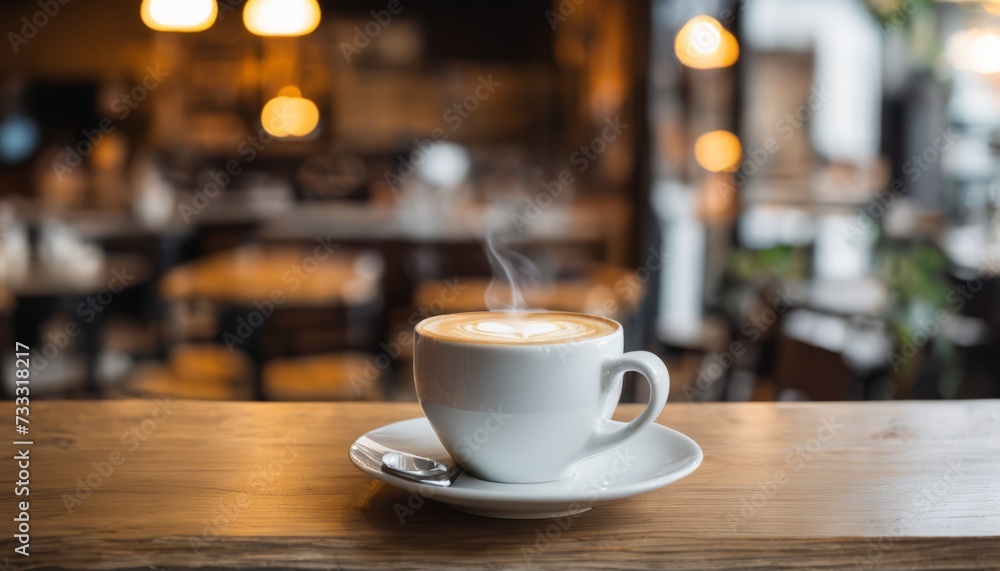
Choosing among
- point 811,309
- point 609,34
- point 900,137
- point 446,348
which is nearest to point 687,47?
point 900,137

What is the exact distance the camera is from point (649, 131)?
193 inches

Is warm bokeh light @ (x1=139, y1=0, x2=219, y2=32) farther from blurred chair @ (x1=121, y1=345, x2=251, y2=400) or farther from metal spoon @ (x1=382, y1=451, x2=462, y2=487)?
metal spoon @ (x1=382, y1=451, x2=462, y2=487)

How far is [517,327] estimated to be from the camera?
748 mm

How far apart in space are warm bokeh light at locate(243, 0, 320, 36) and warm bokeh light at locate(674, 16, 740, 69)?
2.03 metres

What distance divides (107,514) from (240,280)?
2.67 meters

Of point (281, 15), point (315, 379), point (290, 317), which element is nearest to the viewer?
point (290, 317)

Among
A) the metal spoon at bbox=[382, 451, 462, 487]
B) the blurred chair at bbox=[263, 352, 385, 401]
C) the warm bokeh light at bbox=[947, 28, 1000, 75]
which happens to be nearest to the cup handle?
the metal spoon at bbox=[382, 451, 462, 487]

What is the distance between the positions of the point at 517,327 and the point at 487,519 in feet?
0.56

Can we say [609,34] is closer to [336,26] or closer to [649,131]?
[649,131]

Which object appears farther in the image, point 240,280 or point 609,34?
point 609,34

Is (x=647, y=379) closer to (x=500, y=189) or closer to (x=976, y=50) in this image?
(x=976, y=50)

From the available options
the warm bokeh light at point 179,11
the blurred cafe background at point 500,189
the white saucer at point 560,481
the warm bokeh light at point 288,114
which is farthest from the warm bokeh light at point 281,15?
the white saucer at point 560,481

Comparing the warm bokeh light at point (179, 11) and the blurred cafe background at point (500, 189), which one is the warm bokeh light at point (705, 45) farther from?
the warm bokeh light at point (179, 11)

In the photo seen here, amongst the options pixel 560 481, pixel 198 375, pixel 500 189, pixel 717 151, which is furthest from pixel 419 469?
pixel 500 189
